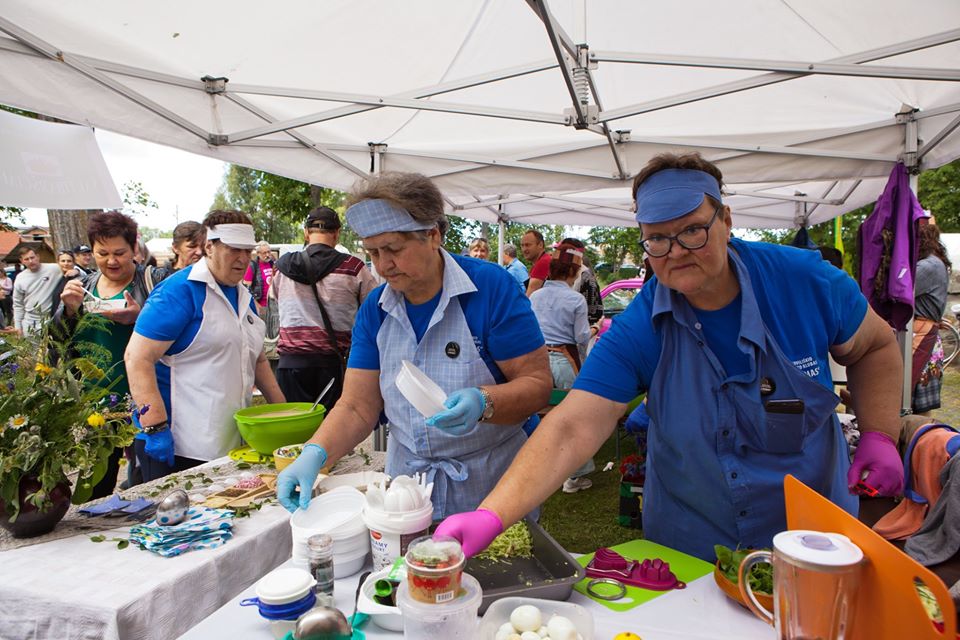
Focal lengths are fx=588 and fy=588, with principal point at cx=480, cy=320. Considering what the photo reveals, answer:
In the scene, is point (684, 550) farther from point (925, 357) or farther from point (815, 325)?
point (925, 357)

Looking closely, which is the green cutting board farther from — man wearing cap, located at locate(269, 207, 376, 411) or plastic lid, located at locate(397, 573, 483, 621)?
man wearing cap, located at locate(269, 207, 376, 411)

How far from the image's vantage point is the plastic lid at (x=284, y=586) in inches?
49.5

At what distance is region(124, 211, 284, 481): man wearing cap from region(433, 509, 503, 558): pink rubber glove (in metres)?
1.86

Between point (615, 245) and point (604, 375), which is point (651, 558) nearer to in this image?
point (604, 375)

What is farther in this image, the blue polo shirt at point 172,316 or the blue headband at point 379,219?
the blue polo shirt at point 172,316

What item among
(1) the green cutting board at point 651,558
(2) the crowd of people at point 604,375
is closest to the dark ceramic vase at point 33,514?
(2) the crowd of people at point 604,375

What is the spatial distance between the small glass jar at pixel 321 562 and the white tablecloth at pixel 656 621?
61 mm

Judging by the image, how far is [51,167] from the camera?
319 cm

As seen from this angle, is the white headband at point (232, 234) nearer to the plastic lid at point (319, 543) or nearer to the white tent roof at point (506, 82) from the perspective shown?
the white tent roof at point (506, 82)

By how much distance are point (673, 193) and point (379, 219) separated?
92 centimetres

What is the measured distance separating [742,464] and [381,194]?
54.9 inches

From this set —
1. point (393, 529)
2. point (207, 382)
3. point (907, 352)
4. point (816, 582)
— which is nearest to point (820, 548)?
point (816, 582)

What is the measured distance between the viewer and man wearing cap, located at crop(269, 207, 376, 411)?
169 inches

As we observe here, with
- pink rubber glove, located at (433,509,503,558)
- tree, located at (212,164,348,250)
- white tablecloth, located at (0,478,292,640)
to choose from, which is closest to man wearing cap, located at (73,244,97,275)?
tree, located at (212,164,348,250)
